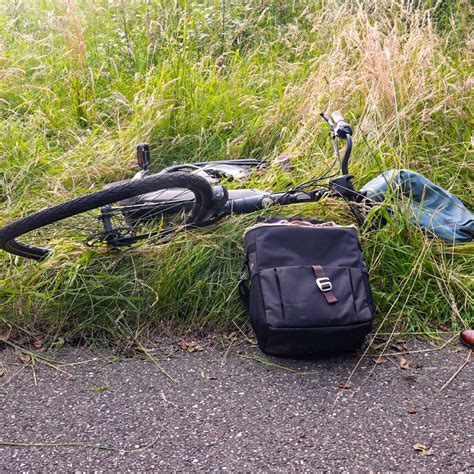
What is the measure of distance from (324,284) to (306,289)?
0.08 m

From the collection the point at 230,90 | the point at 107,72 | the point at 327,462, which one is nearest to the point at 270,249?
the point at 327,462

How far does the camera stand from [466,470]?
2.22 metres

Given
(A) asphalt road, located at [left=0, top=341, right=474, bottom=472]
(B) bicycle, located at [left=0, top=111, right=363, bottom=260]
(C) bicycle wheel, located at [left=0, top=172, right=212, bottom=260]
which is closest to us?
(A) asphalt road, located at [left=0, top=341, right=474, bottom=472]

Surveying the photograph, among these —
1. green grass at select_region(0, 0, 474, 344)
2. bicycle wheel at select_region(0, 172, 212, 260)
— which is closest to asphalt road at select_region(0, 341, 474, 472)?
green grass at select_region(0, 0, 474, 344)

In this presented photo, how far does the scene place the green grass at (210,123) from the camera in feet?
10.4

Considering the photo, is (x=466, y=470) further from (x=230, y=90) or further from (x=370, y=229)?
(x=230, y=90)

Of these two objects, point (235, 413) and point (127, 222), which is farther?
point (127, 222)

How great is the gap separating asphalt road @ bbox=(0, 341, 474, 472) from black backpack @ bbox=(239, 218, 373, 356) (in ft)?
0.43

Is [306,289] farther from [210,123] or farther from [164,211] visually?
[210,123]

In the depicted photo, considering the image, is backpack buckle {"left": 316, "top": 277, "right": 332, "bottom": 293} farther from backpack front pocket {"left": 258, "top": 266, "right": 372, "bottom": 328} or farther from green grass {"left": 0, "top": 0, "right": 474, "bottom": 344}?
green grass {"left": 0, "top": 0, "right": 474, "bottom": 344}

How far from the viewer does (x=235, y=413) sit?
2.54 metres

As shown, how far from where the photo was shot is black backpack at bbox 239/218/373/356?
2740 mm

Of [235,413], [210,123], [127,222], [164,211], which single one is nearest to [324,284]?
[235,413]

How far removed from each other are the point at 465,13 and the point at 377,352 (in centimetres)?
345
